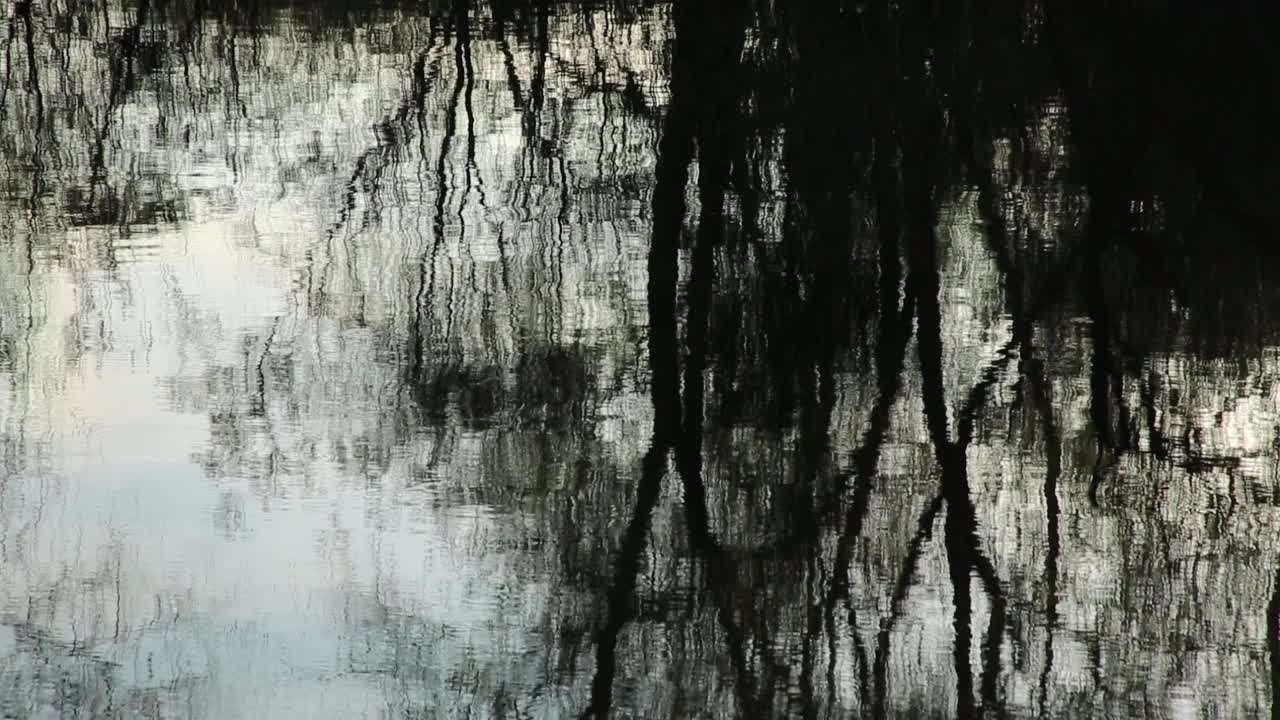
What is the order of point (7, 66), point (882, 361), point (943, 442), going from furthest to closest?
point (7, 66) < point (882, 361) < point (943, 442)

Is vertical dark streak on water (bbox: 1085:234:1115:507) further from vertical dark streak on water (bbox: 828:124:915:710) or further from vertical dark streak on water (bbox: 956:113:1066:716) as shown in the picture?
vertical dark streak on water (bbox: 828:124:915:710)

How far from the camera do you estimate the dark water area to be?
14.5ft

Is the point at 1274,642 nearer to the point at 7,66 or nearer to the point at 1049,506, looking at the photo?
the point at 1049,506

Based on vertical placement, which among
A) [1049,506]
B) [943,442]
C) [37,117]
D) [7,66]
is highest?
[7,66]

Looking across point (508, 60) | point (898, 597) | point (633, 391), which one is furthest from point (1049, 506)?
point (508, 60)

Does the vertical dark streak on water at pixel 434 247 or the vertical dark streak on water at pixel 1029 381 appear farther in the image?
the vertical dark streak on water at pixel 434 247

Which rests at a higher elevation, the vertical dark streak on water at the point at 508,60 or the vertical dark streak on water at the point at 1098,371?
the vertical dark streak on water at the point at 508,60

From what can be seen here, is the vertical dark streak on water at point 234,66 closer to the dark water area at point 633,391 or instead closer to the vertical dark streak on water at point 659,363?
the dark water area at point 633,391

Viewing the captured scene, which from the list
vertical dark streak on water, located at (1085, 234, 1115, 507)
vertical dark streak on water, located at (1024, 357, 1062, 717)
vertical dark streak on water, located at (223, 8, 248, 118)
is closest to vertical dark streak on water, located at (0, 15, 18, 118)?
vertical dark streak on water, located at (223, 8, 248, 118)

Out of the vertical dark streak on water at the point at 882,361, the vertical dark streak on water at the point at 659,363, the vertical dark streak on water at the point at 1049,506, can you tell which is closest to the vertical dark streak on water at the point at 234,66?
the vertical dark streak on water at the point at 659,363

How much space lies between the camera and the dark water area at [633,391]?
4.42 metres

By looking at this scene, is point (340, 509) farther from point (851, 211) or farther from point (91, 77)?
point (91, 77)

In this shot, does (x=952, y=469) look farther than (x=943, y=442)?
No

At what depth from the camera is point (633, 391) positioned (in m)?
6.08
